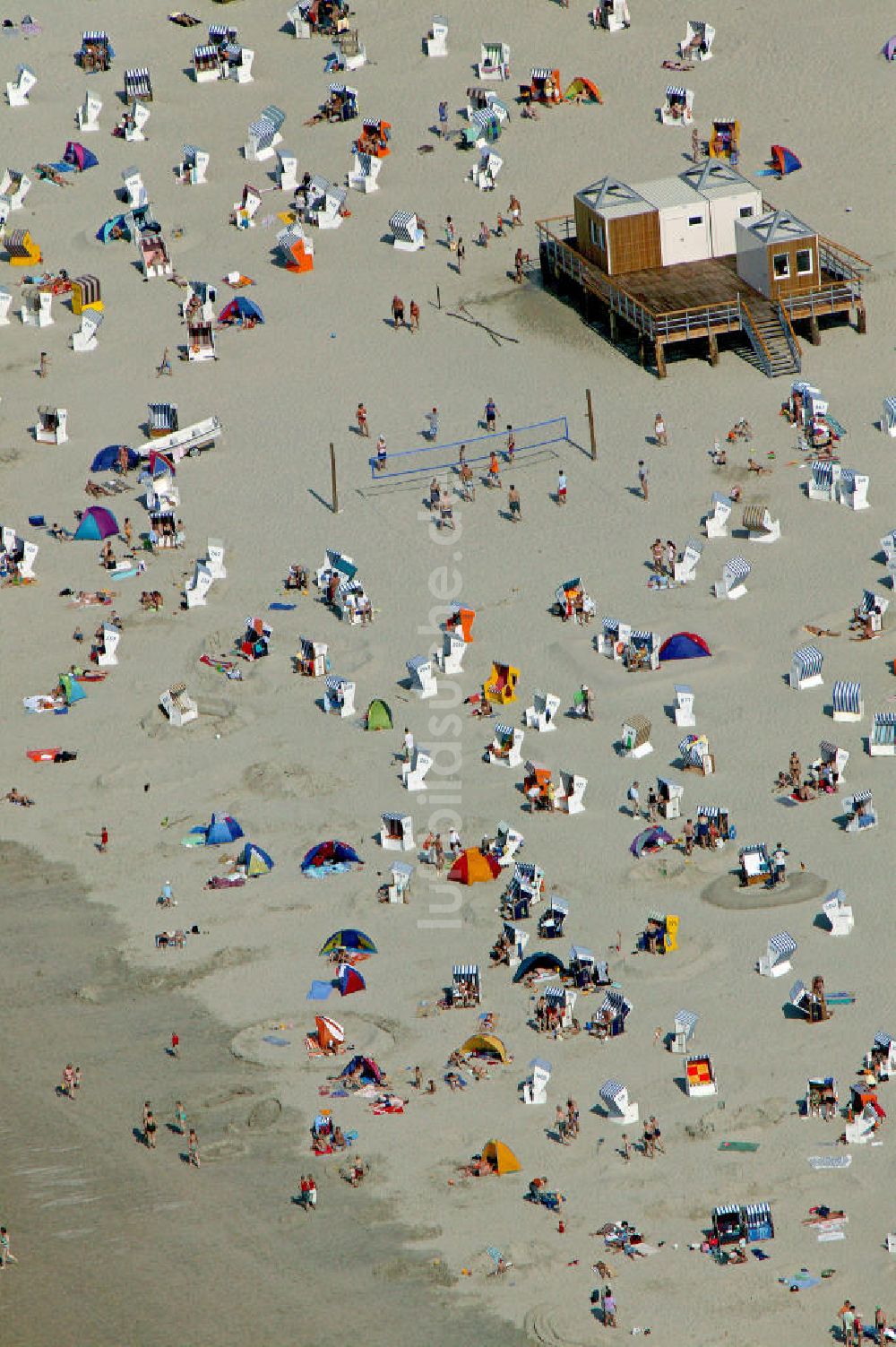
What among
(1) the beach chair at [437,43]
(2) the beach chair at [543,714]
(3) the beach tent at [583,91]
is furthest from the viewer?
(1) the beach chair at [437,43]

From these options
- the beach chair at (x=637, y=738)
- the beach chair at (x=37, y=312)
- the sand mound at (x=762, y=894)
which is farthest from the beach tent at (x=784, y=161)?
the sand mound at (x=762, y=894)

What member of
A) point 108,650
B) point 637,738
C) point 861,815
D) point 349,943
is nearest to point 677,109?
point 108,650

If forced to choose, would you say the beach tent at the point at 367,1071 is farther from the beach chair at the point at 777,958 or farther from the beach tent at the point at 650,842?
the beach tent at the point at 650,842

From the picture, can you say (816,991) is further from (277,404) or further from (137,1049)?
(277,404)

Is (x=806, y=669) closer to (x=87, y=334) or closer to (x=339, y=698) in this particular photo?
(x=339, y=698)

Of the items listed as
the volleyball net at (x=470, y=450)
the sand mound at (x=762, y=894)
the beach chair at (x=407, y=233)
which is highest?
the beach chair at (x=407, y=233)

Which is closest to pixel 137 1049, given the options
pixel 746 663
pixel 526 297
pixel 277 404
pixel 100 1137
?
pixel 100 1137

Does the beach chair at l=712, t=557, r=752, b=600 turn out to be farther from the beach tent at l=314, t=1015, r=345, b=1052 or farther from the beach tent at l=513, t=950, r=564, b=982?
the beach tent at l=314, t=1015, r=345, b=1052
